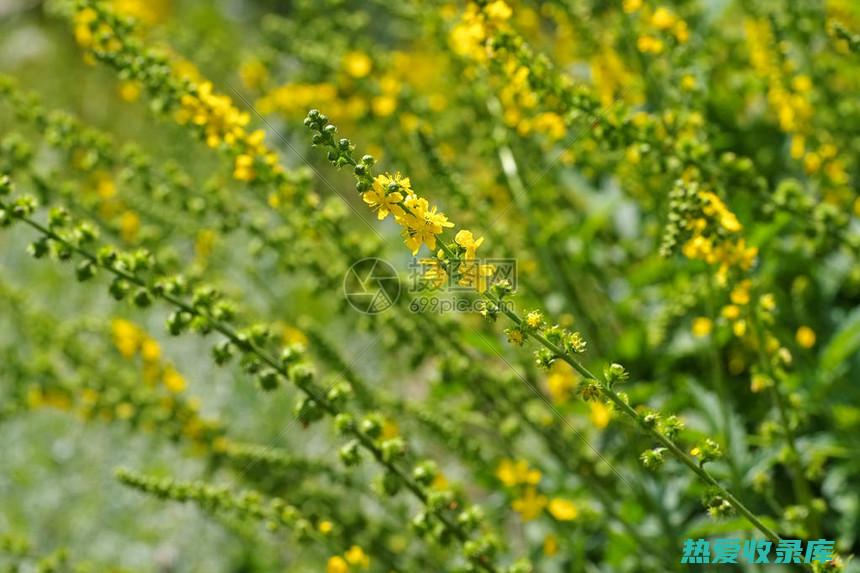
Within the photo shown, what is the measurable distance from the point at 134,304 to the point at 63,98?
8.60m

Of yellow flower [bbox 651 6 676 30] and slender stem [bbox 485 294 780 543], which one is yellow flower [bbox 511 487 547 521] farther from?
yellow flower [bbox 651 6 676 30]

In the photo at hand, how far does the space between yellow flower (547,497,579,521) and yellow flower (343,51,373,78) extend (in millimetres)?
1945

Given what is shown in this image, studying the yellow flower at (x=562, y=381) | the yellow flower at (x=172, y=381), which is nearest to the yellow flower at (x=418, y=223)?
the yellow flower at (x=562, y=381)

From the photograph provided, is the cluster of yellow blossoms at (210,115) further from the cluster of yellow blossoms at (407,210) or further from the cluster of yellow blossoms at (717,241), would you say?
the cluster of yellow blossoms at (717,241)

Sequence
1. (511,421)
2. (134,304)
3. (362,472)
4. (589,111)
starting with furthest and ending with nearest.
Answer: (362,472)
(511,421)
(589,111)
(134,304)

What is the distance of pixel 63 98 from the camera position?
9836mm

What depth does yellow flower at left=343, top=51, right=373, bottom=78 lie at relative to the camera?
12.2ft

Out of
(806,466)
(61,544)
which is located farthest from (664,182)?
(61,544)

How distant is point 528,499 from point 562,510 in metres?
0.12

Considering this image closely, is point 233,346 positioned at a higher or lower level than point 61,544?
lower

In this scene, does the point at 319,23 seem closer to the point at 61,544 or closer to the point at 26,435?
the point at 61,544

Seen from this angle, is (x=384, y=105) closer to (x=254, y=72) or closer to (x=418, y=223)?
(x=254, y=72)

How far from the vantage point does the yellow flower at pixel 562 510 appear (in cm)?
305

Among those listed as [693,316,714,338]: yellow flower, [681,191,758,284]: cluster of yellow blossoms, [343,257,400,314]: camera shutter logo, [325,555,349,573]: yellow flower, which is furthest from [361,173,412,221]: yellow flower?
[693,316,714,338]: yellow flower
